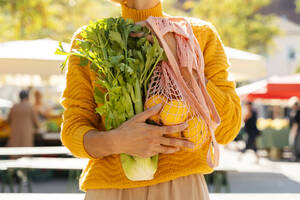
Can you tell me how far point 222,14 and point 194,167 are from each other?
2467 centimetres

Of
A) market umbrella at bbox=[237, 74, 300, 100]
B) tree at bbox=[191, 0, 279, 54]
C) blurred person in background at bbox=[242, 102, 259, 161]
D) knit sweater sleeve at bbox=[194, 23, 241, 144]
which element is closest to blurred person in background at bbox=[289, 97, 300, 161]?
market umbrella at bbox=[237, 74, 300, 100]

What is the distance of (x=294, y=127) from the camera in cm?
1411

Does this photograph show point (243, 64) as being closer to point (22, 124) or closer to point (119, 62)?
point (22, 124)

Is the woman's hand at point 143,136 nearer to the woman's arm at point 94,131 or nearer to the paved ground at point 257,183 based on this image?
the woman's arm at point 94,131

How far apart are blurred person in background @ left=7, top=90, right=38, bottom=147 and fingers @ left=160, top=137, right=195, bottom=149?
8990mm

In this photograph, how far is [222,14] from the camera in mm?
25516

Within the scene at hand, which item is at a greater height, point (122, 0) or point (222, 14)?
point (222, 14)

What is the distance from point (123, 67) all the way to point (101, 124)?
12.7 inches

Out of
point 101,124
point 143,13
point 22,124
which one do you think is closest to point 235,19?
point 22,124

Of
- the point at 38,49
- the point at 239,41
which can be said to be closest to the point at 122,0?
the point at 38,49

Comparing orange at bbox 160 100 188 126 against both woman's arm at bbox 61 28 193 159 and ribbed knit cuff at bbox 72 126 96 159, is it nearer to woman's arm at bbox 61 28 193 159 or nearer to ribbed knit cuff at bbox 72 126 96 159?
woman's arm at bbox 61 28 193 159

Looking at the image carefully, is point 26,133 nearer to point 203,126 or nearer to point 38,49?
point 38,49

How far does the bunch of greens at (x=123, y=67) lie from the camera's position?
5.04 feet

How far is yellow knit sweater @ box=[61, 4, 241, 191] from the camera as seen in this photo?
1.61 m
